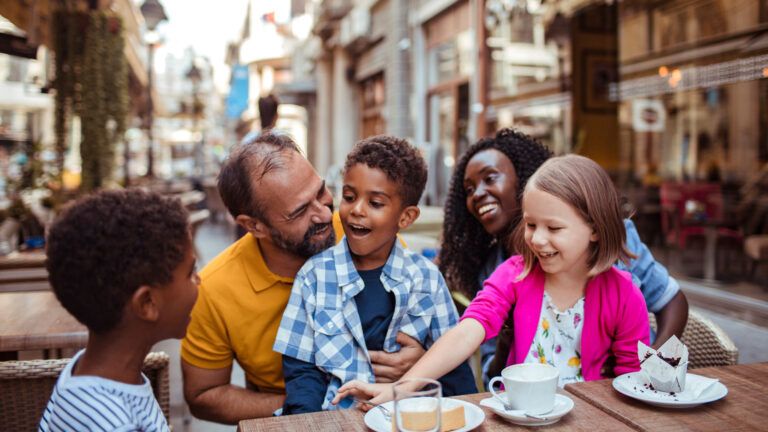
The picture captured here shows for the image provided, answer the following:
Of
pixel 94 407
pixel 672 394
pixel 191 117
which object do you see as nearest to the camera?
pixel 94 407

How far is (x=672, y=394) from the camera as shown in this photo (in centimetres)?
173

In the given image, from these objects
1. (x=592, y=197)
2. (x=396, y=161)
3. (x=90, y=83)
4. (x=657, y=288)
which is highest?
(x=90, y=83)

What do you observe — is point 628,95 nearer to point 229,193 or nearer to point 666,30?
point 666,30

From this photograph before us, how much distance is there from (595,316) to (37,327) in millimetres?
2120

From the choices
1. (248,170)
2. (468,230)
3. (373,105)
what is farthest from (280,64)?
(248,170)

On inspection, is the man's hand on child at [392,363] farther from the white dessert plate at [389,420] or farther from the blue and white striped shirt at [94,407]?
the blue and white striped shirt at [94,407]

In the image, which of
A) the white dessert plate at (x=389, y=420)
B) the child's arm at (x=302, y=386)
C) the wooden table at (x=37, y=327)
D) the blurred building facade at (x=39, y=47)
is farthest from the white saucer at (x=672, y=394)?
the blurred building facade at (x=39, y=47)

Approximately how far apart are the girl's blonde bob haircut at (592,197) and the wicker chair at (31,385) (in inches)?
44.5

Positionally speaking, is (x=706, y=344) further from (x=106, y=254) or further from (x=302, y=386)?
(x=106, y=254)

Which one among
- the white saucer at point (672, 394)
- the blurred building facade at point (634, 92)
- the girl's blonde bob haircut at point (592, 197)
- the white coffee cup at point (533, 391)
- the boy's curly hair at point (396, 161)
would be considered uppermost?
the blurred building facade at point (634, 92)

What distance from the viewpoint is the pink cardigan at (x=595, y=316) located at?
2.04 m

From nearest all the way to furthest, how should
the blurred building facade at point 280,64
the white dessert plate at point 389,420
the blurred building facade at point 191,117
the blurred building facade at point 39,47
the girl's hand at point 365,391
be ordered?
the white dessert plate at point 389,420 < the girl's hand at point 365,391 < the blurred building facade at point 39,47 < the blurred building facade at point 191,117 < the blurred building facade at point 280,64

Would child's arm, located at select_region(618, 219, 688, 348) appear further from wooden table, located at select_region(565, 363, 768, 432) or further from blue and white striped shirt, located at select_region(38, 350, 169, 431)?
blue and white striped shirt, located at select_region(38, 350, 169, 431)

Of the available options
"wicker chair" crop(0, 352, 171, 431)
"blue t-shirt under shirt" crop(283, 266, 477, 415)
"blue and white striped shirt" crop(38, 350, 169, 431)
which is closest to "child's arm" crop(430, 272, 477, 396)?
"blue t-shirt under shirt" crop(283, 266, 477, 415)
